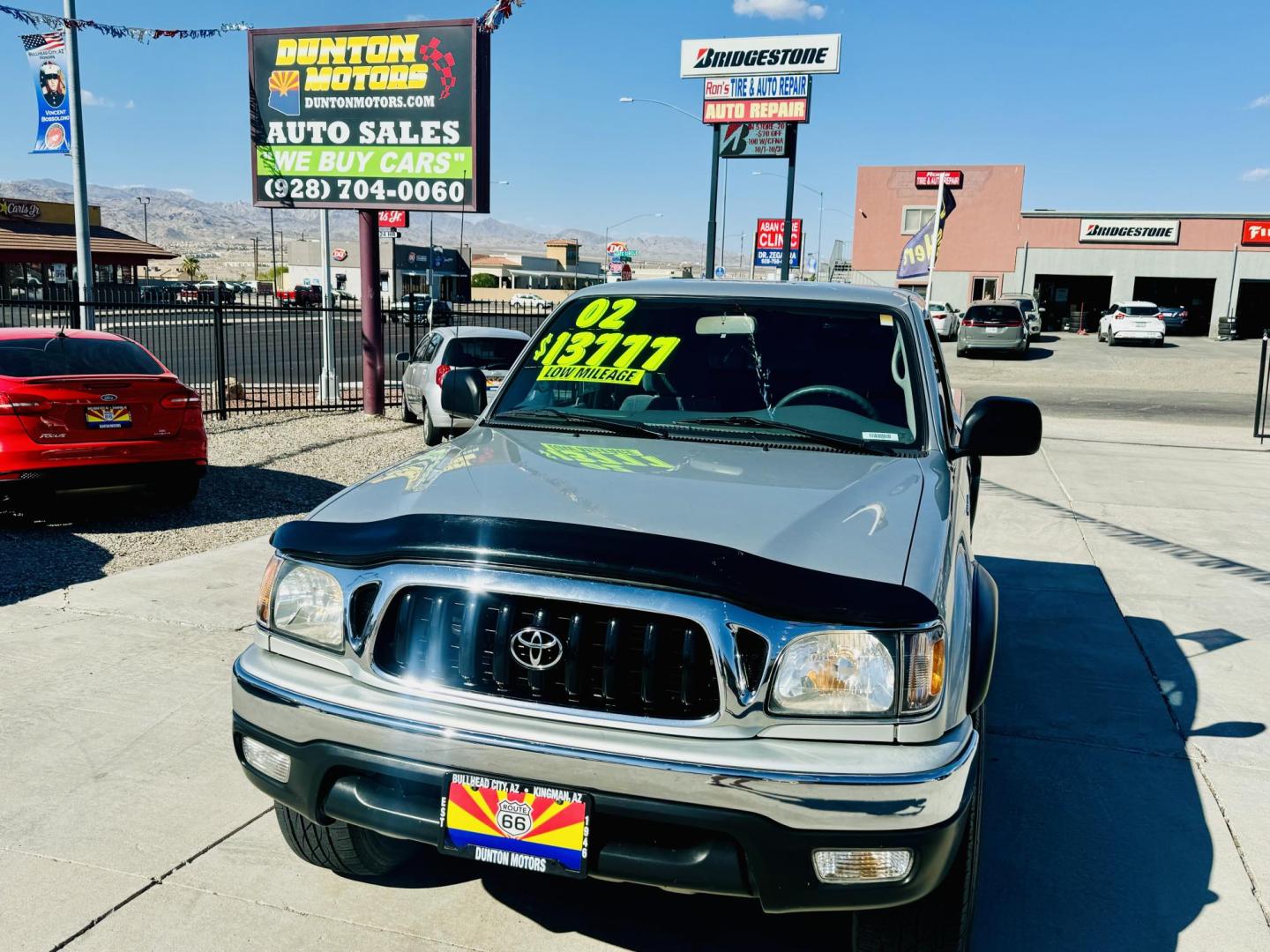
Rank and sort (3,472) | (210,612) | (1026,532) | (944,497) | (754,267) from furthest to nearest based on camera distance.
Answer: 1. (754,267)
2. (1026,532)
3. (3,472)
4. (210,612)
5. (944,497)

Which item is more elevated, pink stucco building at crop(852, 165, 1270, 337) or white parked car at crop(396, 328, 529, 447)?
pink stucco building at crop(852, 165, 1270, 337)

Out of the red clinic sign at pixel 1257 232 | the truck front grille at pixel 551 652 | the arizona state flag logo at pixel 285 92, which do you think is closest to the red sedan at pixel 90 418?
the truck front grille at pixel 551 652

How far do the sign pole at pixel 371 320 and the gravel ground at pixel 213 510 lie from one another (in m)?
1.81

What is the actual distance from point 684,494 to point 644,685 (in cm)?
68

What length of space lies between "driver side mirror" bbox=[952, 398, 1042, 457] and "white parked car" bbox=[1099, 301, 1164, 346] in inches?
1627

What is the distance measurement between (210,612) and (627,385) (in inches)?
125

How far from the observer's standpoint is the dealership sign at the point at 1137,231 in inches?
2040

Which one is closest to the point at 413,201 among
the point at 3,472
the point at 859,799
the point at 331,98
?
the point at 331,98

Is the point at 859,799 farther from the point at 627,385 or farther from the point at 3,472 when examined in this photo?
the point at 3,472

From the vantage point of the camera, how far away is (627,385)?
4008 mm

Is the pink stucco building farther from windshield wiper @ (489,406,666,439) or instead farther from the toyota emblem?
the toyota emblem

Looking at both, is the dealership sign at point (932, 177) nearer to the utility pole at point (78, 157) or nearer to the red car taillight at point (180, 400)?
the utility pole at point (78, 157)

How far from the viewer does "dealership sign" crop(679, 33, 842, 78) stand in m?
37.8

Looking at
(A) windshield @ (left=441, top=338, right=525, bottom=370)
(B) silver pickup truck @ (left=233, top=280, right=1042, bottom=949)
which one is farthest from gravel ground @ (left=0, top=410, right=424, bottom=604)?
(B) silver pickup truck @ (left=233, top=280, right=1042, bottom=949)
